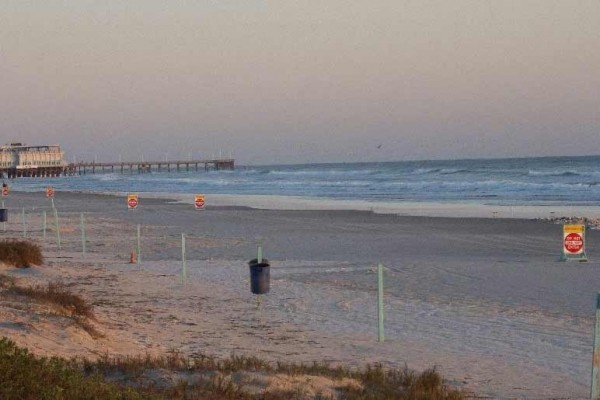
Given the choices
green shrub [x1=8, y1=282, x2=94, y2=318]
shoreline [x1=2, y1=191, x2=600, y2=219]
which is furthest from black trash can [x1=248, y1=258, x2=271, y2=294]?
shoreline [x1=2, y1=191, x2=600, y2=219]

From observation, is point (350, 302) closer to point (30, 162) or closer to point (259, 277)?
point (259, 277)

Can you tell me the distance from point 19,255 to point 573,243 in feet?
35.8

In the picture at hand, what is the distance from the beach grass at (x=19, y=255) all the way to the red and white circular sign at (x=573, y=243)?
1059 centimetres

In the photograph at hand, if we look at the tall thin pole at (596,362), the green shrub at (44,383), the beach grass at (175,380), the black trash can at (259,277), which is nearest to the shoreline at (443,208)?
the black trash can at (259,277)

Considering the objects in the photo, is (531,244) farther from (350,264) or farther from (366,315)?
(366,315)

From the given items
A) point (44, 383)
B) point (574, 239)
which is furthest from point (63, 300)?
point (574, 239)

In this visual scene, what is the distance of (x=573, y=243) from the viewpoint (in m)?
16.7

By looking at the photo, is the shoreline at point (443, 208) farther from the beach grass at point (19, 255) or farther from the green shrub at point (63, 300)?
the green shrub at point (63, 300)

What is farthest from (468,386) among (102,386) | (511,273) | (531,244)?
(531,244)

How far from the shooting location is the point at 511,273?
1741 cm

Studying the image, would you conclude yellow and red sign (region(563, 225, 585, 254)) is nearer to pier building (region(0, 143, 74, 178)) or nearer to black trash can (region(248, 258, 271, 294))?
black trash can (region(248, 258, 271, 294))

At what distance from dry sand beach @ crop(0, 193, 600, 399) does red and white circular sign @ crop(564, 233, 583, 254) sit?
511 mm

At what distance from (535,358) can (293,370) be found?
3.20 m

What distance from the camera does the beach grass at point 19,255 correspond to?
17.6 m
